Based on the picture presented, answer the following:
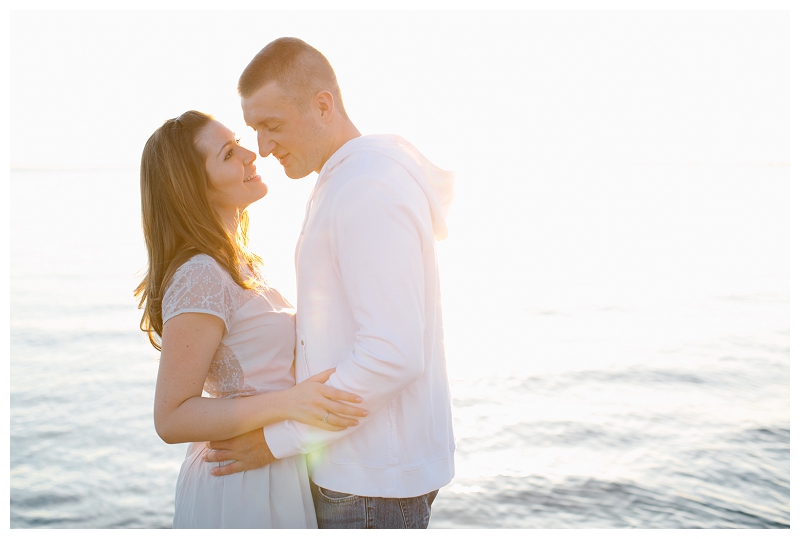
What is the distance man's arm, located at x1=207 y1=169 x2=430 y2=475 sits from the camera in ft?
6.55

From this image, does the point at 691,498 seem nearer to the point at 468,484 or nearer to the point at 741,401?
the point at 468,484

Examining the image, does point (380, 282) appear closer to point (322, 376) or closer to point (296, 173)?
point (322, 376)

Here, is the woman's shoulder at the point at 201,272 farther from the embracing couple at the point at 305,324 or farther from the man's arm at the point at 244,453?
the man's arm at the point at 244,453

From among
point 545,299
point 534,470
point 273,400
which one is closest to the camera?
point 273,400

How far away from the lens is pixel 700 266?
1788 cm

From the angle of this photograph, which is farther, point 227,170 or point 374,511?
point 227,170

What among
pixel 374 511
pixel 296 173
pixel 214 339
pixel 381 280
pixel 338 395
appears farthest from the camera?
pixel 296 173

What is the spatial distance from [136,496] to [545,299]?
9.59m

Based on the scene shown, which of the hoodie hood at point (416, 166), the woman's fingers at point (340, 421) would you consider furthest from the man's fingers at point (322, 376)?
the hoodie hood at point (416, 166)

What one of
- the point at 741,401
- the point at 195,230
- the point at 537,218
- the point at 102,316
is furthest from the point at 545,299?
the point at 537,218

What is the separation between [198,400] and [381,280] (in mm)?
827

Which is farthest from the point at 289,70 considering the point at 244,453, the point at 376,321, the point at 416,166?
the point at 244,453

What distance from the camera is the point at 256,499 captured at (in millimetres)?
2402
